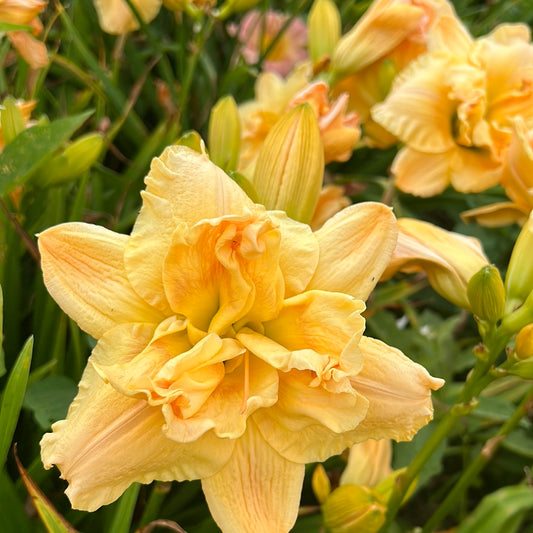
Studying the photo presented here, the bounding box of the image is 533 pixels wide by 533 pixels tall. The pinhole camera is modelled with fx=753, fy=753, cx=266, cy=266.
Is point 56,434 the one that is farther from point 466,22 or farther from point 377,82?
point 466,22

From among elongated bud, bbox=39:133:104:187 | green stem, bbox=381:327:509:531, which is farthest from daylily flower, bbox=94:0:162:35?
green stem, bbox=381:327:509:531

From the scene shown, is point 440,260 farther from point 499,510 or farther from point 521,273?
point 499,510

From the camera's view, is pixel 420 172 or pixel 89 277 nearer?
pixel 89 277

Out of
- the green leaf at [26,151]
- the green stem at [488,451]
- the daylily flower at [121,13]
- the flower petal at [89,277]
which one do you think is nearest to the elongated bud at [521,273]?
the green stem at [488,451]

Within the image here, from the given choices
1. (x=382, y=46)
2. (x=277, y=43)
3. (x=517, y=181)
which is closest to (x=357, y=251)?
(x=517, y=181)

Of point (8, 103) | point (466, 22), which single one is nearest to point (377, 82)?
point (466, 22)

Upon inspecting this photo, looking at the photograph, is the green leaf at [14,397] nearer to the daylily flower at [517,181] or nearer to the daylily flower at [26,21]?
the daylily flower at [26,21]
